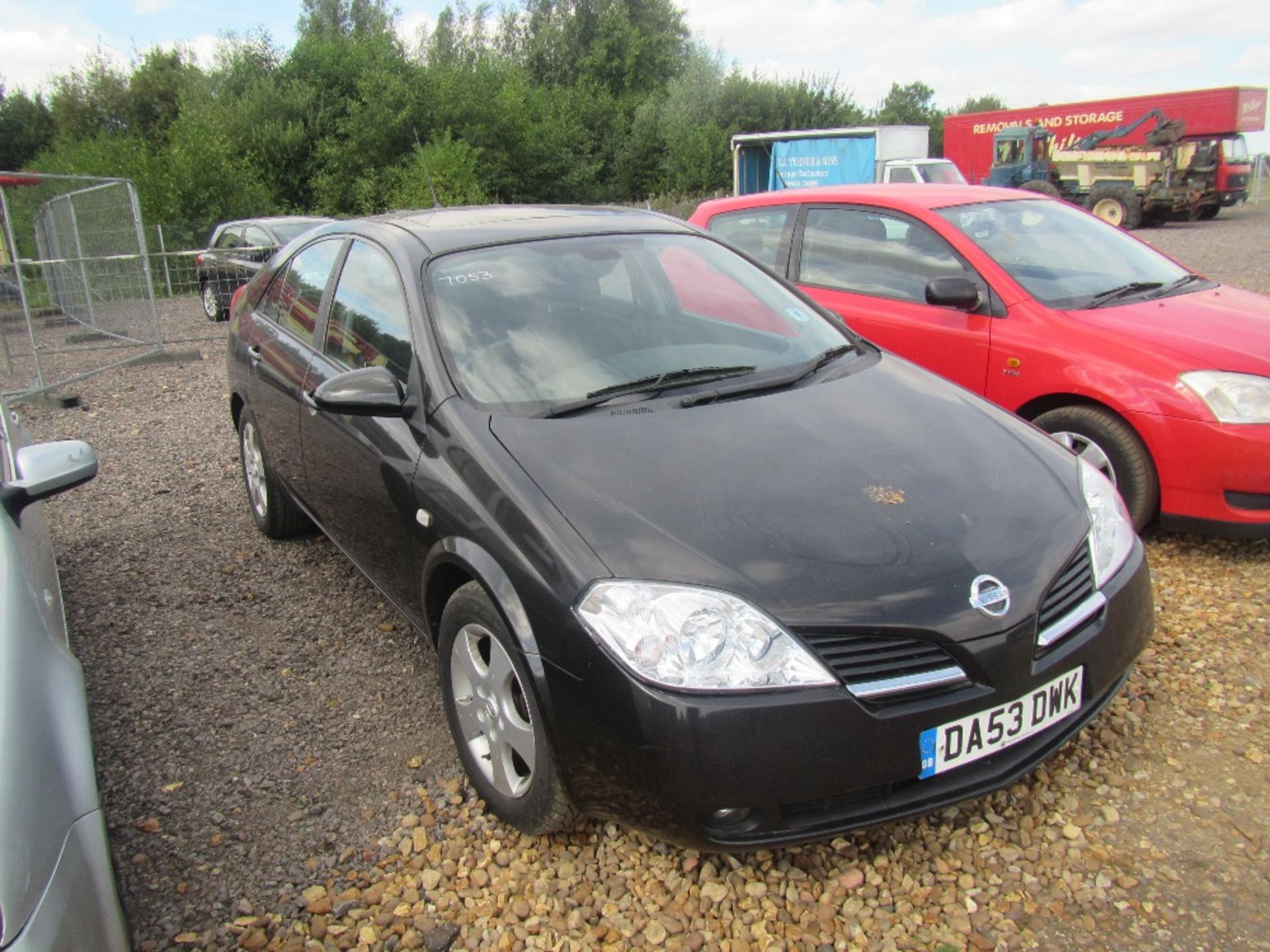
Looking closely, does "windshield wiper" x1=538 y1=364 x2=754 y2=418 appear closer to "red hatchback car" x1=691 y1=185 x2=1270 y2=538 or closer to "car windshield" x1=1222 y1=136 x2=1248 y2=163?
"red hatchback car" x1=691 y1=185 x2=1270 y2=538

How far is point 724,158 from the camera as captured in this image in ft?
121

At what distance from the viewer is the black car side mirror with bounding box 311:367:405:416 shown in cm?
279

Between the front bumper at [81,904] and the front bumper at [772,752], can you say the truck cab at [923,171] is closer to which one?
the front bumper at [772,752]

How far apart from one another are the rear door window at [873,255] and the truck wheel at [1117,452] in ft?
2.80

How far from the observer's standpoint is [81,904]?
66.7 inches

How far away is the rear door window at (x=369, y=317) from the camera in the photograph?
3076 millimetres

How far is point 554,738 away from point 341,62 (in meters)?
32.6

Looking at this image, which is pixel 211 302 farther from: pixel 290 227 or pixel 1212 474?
pixel 1212 474

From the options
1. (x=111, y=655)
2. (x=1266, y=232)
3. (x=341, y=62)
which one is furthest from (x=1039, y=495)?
(x=341, y=62)

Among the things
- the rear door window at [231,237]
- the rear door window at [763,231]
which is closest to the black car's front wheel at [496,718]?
the rear door window at [763,231]

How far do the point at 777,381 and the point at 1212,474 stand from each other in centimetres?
199

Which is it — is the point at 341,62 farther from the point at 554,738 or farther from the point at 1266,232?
the point at 554,738

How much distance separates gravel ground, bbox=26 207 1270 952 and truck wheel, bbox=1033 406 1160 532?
279 millimetres

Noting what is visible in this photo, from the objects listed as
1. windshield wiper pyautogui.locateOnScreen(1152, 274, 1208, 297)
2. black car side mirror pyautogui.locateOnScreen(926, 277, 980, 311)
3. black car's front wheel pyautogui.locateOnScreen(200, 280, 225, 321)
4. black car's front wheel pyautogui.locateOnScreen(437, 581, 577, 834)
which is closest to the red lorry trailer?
black car's front wheel pyautogui.locateOnScreen(200, 280, 225, 321)
